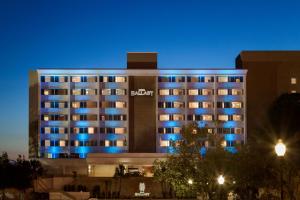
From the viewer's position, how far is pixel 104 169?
400ft

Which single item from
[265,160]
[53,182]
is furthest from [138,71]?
[265,160]

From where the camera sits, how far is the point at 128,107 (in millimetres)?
132750

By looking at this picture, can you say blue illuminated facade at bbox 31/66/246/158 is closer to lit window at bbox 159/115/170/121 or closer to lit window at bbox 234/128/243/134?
lit window at bbox 159/115/170/121

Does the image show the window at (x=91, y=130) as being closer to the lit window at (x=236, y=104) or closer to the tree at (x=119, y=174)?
the tree at (x=119, y=174)

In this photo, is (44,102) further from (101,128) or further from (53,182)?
(53,182)

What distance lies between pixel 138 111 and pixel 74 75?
16.4 m

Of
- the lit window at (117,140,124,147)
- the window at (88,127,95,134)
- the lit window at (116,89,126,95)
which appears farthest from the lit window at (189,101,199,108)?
the window at (88,127,95,134)

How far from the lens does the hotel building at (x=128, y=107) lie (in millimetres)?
131750

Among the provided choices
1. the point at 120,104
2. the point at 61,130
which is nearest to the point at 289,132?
the point at 120,104

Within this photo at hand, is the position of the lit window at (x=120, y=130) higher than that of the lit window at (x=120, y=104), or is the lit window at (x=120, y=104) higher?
the lit window at (x=120, y=104)

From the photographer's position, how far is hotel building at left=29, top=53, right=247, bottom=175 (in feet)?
432

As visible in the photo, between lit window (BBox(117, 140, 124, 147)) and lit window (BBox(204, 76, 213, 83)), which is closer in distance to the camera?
lit window (BBox(117, 140, 124, 147))

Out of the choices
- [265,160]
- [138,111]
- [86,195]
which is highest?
[138,111]

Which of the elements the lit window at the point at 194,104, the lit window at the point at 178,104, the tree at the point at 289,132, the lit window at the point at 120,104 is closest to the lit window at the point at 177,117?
the lit window at the point at 178,104
